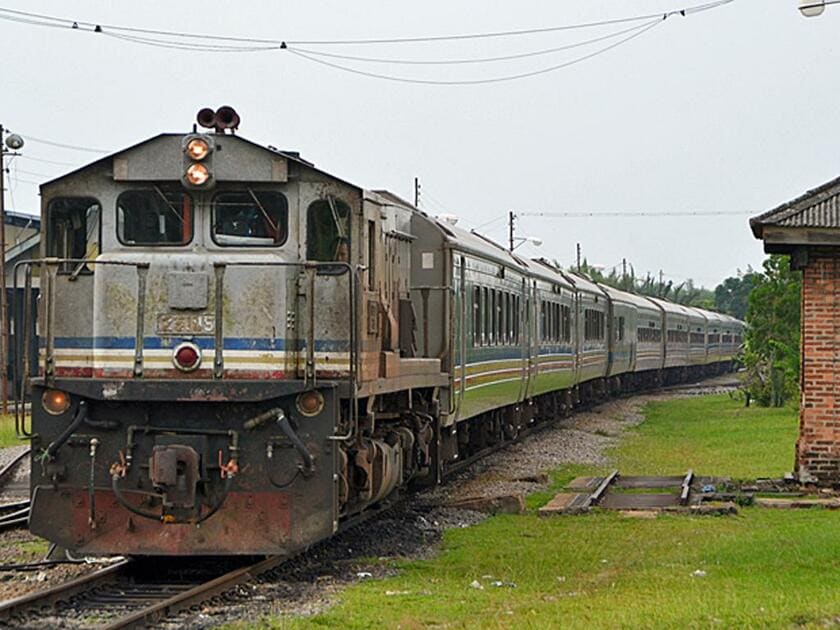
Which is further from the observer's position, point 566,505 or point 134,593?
point 566,505

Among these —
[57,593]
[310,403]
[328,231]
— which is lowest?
[57,593]

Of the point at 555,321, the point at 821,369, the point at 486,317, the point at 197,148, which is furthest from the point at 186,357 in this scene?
Answer: the point at 555,321

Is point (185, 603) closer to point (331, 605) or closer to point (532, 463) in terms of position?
point (331, 605)

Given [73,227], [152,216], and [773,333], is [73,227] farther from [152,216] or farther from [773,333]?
[773,333]

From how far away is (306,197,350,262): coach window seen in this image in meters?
11.2

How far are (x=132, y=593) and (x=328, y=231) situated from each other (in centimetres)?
316

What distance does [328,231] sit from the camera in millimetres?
11242

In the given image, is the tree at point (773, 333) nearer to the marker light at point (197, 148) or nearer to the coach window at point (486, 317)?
the coach window at point (486, 317)

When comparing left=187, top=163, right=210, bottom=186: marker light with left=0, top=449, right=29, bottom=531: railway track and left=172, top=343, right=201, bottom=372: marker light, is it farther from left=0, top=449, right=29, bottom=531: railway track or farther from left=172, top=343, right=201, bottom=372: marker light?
left=0, top=449, right=29, bottom=531: railway track

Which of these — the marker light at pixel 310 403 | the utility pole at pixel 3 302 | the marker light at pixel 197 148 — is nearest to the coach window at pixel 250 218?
the marker light at pixel 197 148

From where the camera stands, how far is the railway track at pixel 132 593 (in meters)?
9.30

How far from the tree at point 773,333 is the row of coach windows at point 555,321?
570 centimetres

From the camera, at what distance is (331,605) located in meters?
9.80

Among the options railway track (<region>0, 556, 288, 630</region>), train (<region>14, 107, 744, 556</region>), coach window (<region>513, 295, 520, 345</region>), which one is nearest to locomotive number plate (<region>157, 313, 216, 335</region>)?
train (<region>14, 107, 744, 556</region>)
